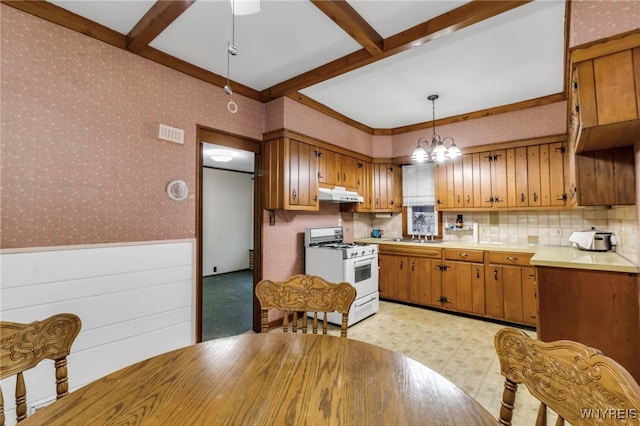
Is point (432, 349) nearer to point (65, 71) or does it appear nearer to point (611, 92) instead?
point (611, 92)

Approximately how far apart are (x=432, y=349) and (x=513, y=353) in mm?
2162

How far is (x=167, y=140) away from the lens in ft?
8.43

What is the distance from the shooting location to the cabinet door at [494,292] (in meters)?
3.45

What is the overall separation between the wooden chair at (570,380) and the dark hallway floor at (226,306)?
291cm

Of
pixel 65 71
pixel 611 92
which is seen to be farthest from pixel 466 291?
pixel 65 71

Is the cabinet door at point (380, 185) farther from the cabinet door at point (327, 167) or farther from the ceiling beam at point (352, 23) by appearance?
the ceiling beam at point (352, 23)

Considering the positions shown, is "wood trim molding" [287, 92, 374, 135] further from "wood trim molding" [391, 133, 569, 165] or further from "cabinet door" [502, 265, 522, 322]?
"cabinet door" [502, 265, 522, 322]

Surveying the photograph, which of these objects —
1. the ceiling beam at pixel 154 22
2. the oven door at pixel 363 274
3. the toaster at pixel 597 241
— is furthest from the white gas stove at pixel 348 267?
the ceiling beam at pixel 154 22

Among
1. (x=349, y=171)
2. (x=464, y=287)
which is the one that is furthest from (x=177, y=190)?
(x=464, y=287)

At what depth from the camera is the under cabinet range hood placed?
3.74m

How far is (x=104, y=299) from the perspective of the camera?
2.15 meters

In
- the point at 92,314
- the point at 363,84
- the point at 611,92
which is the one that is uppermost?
the point at 363,84

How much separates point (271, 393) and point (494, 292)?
135 inches

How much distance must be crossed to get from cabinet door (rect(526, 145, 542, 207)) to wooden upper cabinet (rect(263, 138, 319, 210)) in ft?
8.92
